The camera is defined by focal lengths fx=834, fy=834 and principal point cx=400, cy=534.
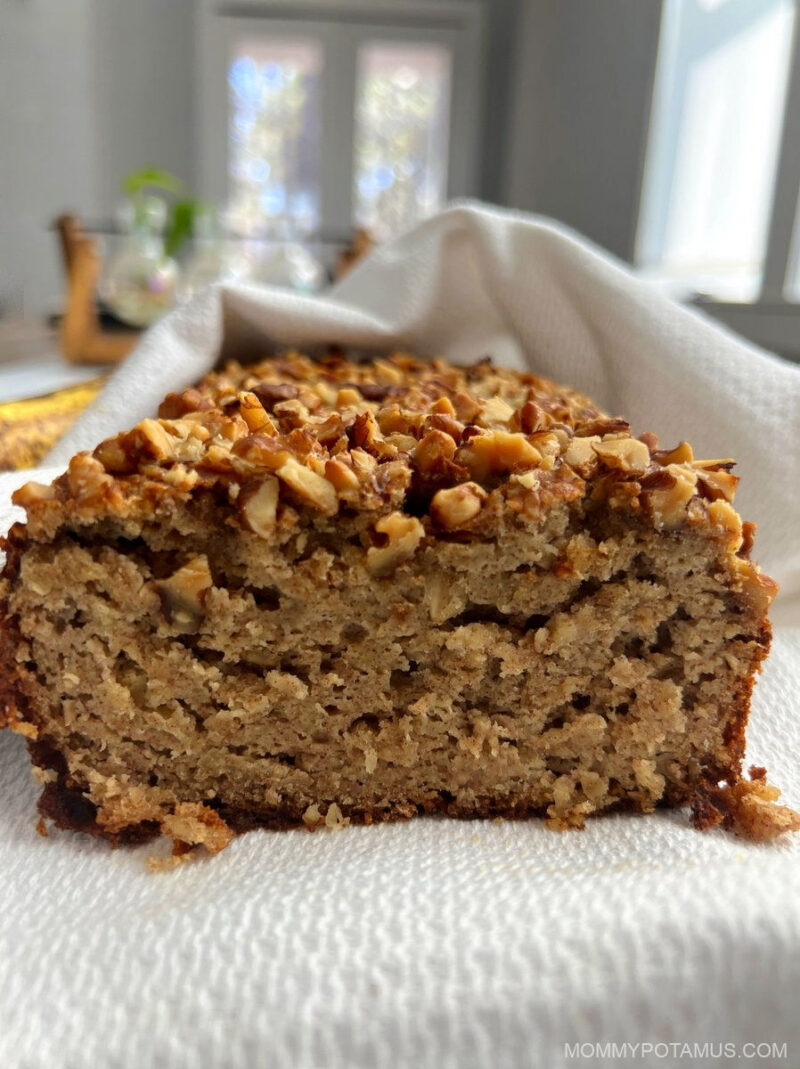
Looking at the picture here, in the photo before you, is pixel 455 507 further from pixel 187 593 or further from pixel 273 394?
pixel 273 394

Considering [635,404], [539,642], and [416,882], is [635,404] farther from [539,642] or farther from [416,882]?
[416,882]

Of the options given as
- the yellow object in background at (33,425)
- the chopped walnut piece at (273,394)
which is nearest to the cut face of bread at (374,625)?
the chopped walnut piece at (273,394)

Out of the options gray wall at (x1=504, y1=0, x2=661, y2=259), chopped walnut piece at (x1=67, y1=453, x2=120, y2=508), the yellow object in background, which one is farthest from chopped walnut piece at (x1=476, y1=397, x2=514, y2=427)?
gray wall at (x1=504, y1=0, x2=661, y2=259)

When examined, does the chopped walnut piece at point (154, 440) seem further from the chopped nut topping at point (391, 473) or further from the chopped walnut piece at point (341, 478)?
the chopped walnut piece at point (341, 478)

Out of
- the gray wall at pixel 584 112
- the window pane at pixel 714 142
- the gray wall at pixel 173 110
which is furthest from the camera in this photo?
the gray wall at pixel 173 110

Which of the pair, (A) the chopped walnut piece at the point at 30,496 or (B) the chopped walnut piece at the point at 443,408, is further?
(B) the chopped walnut piece at the point at 443,408

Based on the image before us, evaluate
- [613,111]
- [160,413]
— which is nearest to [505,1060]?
[160,413]
